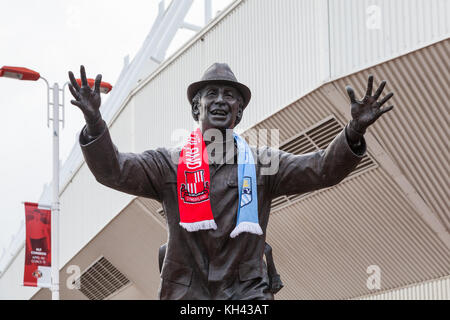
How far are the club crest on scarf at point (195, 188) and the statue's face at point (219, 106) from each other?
301mm

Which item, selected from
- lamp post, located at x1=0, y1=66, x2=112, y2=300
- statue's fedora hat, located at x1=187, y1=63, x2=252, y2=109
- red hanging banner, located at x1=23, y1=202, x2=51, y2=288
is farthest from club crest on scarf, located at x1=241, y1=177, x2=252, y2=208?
red hanging banner, located at x1=23, y1=202, x2=51, y2=288

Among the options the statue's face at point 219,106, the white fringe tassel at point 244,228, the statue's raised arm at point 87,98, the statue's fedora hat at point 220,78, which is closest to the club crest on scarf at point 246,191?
the white fringe tassel at point 244,228

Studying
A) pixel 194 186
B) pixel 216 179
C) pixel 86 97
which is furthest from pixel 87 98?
pixel 216 179

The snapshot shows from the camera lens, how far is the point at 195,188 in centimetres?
567

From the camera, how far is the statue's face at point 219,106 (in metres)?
5.75

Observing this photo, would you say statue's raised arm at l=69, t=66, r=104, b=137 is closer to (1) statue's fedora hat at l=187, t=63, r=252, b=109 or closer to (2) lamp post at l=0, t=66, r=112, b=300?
(1) statue's fedora hat at l=187, t=63, r=252, b=109

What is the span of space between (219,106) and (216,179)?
43 cm

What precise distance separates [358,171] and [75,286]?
13.5m

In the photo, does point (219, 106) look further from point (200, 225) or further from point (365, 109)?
point (365, 109)

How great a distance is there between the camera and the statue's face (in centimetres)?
575

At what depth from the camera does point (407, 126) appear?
16000 mm

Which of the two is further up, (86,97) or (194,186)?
(86,97)

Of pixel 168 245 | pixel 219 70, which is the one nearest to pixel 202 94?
pixel 219 70
